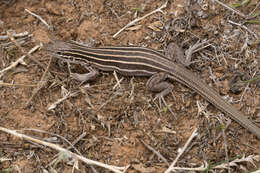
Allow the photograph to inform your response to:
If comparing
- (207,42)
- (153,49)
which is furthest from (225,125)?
(153,49)

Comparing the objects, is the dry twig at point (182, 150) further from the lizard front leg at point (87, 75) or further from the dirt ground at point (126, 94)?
the lizard front leg at point (87, 75)

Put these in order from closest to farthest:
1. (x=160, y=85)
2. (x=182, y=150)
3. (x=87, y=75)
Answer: (x=182, y=150) → (x=160, y=85) → (x=87, y=75)

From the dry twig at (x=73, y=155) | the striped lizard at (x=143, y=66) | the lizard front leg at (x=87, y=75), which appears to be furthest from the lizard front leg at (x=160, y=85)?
the dry twig at (x=73, y=155)

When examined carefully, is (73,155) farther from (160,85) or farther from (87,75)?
(160,85)

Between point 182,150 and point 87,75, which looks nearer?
point 182,150

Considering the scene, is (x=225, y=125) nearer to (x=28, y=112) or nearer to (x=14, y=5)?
(x=28, y=112)

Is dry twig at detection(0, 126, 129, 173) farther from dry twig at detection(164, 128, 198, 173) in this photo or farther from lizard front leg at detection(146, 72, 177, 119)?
lizard front leg at detection(146, 72, 177, 119)

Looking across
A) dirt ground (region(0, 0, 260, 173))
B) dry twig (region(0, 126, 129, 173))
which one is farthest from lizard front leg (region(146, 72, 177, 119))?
dry twig (region(0, 126, 129, 173))

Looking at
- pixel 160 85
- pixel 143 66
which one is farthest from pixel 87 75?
pixel 160 85
